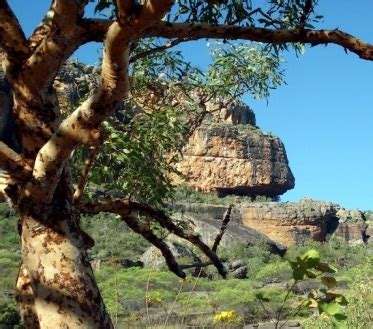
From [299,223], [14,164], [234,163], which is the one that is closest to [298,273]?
[14,164]

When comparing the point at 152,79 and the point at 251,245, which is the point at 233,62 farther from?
the point at 251,245

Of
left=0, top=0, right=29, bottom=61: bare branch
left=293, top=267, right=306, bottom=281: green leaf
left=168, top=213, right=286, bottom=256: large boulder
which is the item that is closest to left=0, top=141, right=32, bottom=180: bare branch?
left=0, top=0, right=29, bottom=61: bare branch

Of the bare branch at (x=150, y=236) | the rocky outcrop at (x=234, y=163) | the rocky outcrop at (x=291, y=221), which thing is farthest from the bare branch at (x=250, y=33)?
the rocky outcrop at (x=234, y=163)

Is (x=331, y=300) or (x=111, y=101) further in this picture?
(x=331, y=300)

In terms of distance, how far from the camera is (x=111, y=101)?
7.48 feet

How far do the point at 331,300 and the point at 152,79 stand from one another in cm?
386

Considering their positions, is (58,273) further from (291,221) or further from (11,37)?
(291,221)

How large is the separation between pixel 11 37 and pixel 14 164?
0.63m

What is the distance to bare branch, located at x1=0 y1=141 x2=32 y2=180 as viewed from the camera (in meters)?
2.64

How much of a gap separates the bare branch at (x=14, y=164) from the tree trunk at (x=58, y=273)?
120 mm

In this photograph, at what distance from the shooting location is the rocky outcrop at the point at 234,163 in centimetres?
6725

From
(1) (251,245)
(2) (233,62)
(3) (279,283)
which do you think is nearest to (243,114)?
(1) (251,245)

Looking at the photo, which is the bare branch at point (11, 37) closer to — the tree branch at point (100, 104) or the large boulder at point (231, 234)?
the tree branch at point (100, 104)

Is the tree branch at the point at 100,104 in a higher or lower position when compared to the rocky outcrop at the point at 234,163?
lower
